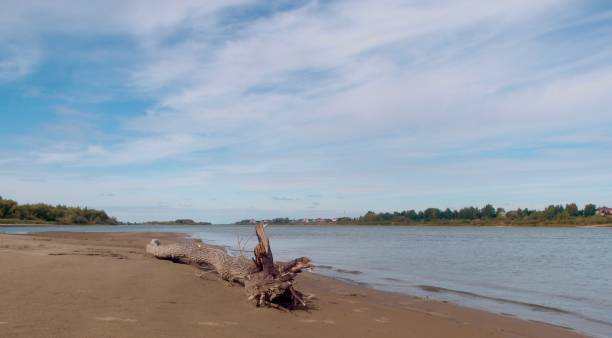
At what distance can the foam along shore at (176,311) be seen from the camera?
546 centimetres

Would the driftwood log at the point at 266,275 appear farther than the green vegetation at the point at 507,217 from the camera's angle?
No

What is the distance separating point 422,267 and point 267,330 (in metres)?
14.4

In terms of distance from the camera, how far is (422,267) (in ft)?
63.9

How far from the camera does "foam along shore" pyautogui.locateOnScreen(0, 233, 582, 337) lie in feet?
17.9

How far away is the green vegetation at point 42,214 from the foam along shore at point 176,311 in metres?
77.9

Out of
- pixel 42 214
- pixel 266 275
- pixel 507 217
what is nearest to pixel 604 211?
pixel 507 217

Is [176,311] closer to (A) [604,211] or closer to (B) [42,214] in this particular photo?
(B) [42,214]

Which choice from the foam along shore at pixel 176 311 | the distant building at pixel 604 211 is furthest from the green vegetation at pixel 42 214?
the distant building at pixel 604 211

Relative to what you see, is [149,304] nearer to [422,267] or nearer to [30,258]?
[30,258]

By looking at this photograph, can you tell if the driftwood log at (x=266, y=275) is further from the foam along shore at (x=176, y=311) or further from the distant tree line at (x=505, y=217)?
the distant tree line at (x=505, y=217)

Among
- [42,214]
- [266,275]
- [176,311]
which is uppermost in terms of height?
[42,214]

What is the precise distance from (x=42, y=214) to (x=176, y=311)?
317ft

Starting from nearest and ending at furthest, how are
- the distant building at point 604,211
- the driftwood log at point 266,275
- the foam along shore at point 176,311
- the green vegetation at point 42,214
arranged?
1. the foam along shore at point 176,311
2. the driftwood log at point 266,275
3. the green vegetation at point 42,214
4. the distant building at point 604,211

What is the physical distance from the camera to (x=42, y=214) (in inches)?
3524
